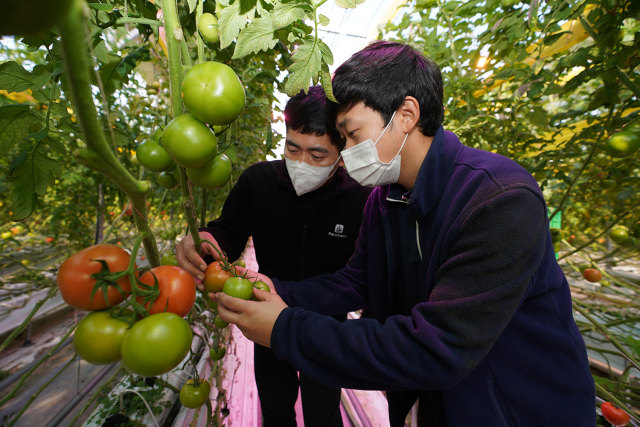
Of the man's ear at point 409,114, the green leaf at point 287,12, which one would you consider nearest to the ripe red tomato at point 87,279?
the green leaf at point 287,12

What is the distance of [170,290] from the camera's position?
62cm

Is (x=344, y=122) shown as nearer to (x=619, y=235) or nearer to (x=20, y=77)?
(x=20, y=77)

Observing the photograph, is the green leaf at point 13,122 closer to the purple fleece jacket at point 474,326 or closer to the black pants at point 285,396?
the purple fleece jacket at point 474,326

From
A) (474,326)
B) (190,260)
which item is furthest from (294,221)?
(474,326)

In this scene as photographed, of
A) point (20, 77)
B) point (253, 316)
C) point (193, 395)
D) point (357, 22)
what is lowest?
point (193, 395)

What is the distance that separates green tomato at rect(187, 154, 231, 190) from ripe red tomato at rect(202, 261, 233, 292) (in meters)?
0.41

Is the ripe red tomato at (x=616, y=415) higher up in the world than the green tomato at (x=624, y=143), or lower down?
lower down

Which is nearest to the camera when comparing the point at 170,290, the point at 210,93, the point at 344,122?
the point at 210,93

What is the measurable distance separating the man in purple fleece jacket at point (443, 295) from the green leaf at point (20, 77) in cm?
73

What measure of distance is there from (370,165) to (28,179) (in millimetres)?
1019

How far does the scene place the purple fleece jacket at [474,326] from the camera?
725 mm

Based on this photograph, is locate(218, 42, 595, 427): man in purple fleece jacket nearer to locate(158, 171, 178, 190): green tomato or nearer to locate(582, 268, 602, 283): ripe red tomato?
locate(158, 171, 178, 190): green tomato

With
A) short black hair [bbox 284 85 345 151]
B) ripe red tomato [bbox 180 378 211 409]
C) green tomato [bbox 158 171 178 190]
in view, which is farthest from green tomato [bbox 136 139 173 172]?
ripe red tomato [bbox 180 378 211 409]

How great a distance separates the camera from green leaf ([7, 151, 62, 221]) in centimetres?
69
